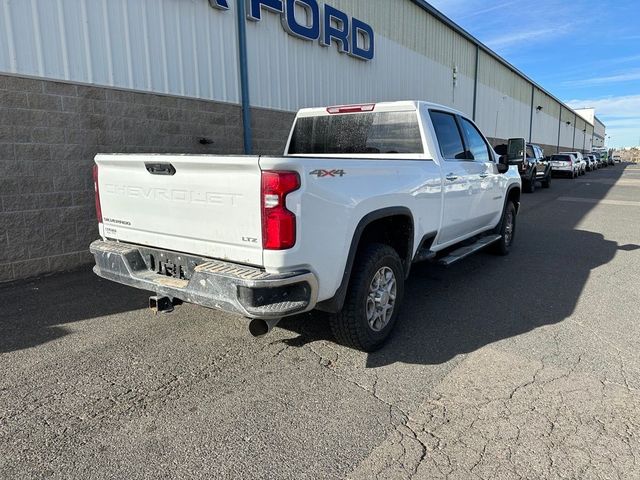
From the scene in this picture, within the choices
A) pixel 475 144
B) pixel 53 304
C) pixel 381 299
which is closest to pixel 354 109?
pixel 475 144

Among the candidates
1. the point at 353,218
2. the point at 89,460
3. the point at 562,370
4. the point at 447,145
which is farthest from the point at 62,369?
the point at 447,145

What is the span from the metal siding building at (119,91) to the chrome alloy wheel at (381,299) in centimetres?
462

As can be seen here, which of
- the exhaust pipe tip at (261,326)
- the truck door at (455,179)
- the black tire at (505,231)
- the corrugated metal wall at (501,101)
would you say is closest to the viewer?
the exhaust pipe tip at (261,326)

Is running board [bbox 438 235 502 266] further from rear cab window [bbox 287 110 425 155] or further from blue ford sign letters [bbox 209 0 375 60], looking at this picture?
blue ford sign letters [bbox 209 0 375 60]

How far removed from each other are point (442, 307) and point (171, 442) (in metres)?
3.15

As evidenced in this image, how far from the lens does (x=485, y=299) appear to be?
17.1ft

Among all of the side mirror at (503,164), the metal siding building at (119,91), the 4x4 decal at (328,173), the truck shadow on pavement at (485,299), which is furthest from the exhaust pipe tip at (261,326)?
the side mirror at (503,164)

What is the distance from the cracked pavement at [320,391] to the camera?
8.29ft

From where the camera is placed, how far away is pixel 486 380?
3.39 metres

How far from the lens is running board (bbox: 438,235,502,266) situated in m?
4.94

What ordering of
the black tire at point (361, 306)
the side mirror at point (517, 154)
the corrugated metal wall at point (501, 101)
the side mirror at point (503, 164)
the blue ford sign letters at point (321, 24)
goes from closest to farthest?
the black tire at point (361, 306)
the side mirror at point (503, 164)
the side mirror at point (517, 154)
the blue ford sign letters at point (321, 24)
the corrugated metal wall at point (501, 101)

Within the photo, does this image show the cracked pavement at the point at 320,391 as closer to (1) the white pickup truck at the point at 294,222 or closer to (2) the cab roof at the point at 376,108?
(1) the white pickup truck at the point at 294,222

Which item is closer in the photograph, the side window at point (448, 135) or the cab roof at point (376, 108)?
the cab roof at point (376, 108)

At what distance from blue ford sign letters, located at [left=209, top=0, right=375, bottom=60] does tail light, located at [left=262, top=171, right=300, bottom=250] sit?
6505 mm
